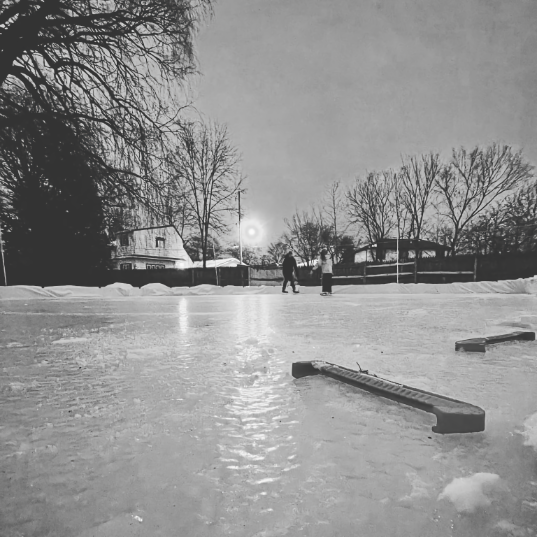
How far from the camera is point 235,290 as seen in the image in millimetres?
12445

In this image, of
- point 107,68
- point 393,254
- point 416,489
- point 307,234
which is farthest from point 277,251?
point 416,489

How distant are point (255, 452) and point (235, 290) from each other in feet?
37.8

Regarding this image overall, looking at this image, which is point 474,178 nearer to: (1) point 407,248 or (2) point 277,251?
(1) point 407,248

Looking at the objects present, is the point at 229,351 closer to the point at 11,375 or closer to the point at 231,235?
the point at 11,375

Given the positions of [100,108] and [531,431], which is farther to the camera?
[100,108]

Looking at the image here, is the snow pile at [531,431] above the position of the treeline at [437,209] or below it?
Result: below

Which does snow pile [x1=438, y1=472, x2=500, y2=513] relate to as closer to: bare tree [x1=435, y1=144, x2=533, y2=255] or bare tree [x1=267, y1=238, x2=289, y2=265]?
bare tree [x1=435, y1=144, x2=533, y2=255]

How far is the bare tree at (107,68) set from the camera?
474 centimetres

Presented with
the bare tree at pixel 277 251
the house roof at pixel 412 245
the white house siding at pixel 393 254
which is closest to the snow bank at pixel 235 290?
the house roof at pixel 412 245

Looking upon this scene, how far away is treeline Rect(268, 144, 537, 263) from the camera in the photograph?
2222 centimetres

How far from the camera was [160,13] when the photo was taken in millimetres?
5031

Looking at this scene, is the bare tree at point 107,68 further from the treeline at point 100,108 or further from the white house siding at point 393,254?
the white house siding at point 393,254

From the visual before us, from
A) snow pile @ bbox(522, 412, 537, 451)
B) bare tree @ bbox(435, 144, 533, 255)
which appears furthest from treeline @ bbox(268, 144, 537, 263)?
snow pile @ bbox(522, 412, 537, 451)

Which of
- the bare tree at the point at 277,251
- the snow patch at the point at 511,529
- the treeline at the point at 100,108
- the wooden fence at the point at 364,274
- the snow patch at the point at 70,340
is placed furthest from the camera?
the bare tree at the point at 277,251
